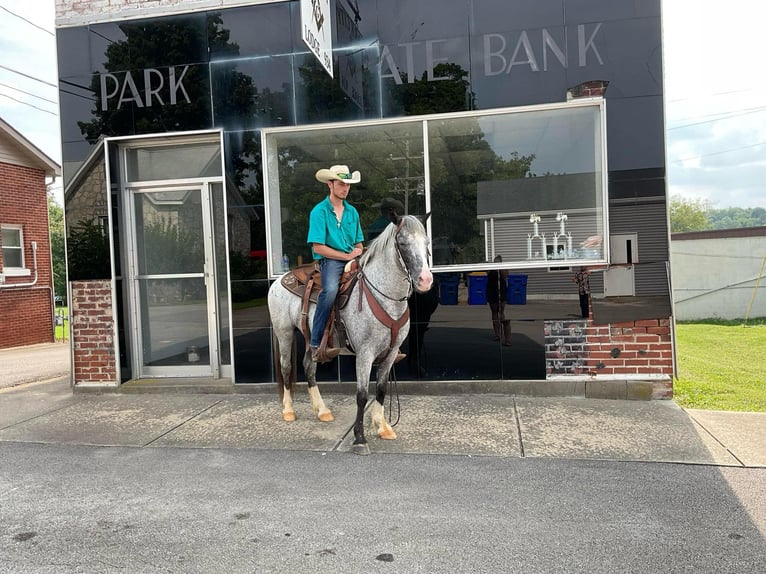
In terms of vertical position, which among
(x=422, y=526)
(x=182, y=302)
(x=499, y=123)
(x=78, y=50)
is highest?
(x=78, y=50)

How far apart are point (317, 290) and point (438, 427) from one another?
178cm

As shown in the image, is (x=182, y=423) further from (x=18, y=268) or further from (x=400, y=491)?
(x=18, y=268)

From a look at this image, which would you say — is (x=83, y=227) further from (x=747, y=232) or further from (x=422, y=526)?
(x=747, y=232)

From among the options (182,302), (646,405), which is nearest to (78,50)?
(182,302)

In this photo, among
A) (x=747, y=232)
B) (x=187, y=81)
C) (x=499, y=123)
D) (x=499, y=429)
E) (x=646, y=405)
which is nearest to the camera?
(x=499, y=429)

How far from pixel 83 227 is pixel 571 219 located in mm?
6185

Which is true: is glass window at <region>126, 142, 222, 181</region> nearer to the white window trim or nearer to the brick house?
the brick house

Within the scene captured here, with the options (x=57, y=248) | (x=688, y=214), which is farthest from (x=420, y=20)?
(x=688, y=214)

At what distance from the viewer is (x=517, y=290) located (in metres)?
6.26

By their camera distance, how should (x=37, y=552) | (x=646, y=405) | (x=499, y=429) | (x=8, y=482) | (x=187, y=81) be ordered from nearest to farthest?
(x=37, y=552)
(x=8, y=482)
(x=499, y=429)
(x=646, y=405)
(x=187, y=81)

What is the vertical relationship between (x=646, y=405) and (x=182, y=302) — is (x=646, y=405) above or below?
below

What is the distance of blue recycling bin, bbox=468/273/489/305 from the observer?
6.32 meters

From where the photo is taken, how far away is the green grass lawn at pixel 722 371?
5918 millimetres

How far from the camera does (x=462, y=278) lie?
6387 mm
